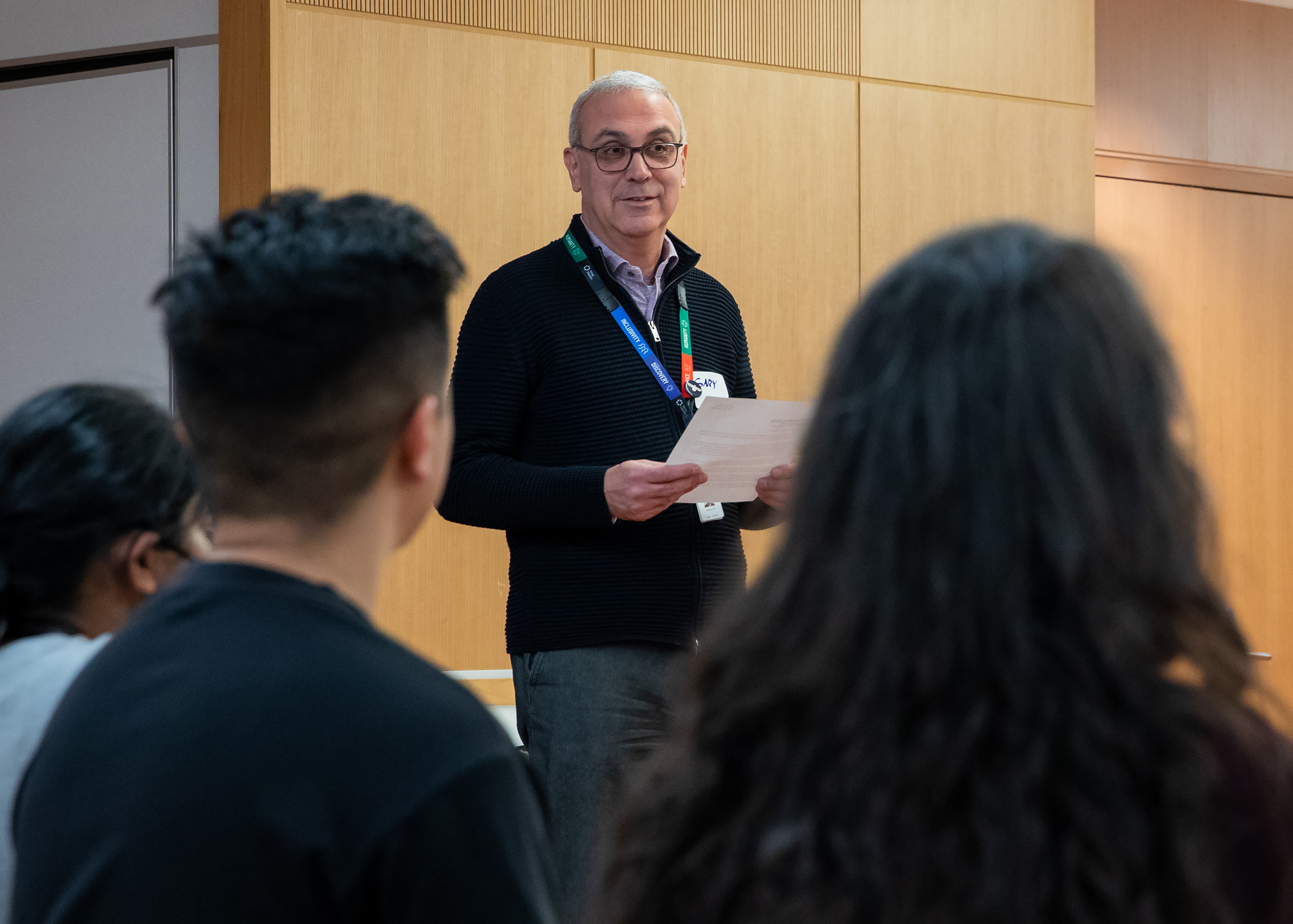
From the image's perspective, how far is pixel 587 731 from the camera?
2176mm

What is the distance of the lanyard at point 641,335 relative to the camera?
2348 millimetres

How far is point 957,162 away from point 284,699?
4309 mm

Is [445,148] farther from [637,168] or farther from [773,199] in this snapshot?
[637,168]

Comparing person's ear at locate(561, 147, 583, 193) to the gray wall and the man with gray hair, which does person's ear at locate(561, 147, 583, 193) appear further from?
the gray wall

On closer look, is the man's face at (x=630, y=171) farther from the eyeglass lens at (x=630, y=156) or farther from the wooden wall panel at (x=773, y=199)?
the wooden wall panel at (x=773, y=199)

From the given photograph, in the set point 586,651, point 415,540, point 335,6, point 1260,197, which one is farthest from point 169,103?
point 1260,197

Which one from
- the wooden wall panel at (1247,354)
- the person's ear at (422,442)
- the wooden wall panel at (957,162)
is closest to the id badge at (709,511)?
the person's ear at (422,442)

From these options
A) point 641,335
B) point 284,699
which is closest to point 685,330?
point 641,335

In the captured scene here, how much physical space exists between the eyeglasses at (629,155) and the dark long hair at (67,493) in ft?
4.45

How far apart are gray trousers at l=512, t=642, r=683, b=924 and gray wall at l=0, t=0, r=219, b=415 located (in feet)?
8.58

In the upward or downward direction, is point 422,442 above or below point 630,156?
below

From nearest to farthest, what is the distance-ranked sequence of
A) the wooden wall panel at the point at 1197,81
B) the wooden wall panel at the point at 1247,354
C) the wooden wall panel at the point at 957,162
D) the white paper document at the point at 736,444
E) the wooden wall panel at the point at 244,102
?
the white paper document at the point at 736,444 → the wooden wall panel at the point at 244,102 → the wooden wall panel at the point at 957,162 → the wooden wall panel at the point at 1197,81 → the wooden wall panel at the point at 1247,354

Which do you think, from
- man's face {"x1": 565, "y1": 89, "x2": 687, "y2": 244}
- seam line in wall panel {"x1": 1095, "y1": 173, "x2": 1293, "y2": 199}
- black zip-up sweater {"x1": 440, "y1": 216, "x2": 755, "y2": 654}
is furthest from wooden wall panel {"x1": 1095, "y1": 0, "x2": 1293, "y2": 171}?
black zip-up sweater {"x1": 440, "y1": 216, "x2": 755, "y2": 654}

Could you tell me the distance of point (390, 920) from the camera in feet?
2.61
